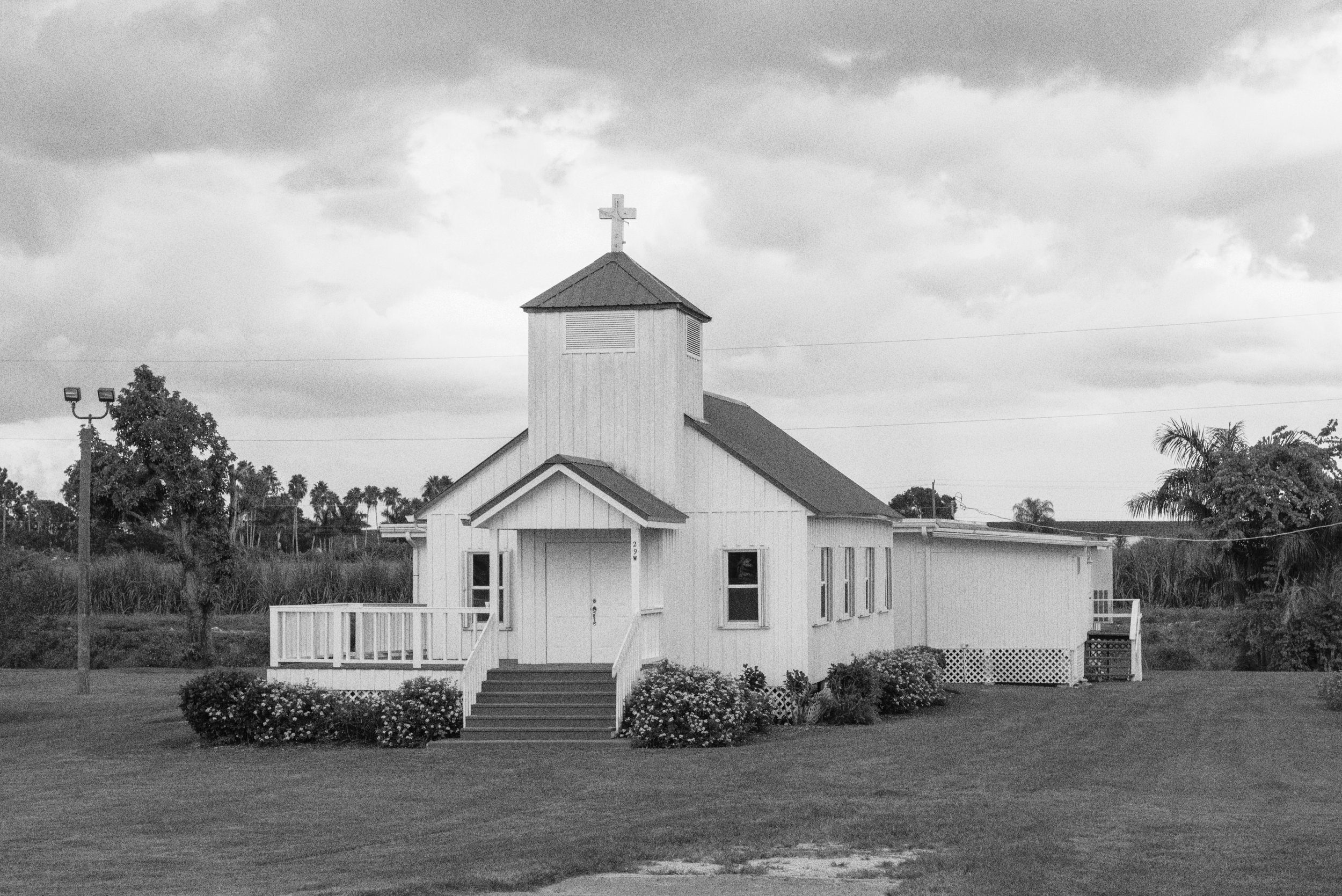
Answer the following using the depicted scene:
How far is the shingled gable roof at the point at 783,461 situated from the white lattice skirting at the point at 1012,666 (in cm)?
394

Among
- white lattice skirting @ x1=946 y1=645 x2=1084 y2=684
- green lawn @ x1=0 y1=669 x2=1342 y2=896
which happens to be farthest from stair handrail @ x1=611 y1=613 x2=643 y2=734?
white lattice skirting @ x1=946 y1=645 x2=1084 y2=684

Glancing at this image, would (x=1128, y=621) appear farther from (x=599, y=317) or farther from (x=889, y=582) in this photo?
(x=599, y=317)

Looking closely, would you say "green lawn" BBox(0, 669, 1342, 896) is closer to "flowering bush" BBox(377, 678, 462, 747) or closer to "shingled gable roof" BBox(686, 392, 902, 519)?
"flowering bush" BBox(377, 678, 462, 747)

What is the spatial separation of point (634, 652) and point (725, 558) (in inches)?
124

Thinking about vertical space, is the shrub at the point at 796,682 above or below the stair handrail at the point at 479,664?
below

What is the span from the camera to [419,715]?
22609 mm

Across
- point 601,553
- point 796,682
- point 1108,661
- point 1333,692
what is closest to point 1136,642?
point 1108,661

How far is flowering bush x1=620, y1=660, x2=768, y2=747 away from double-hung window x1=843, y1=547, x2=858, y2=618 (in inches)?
233

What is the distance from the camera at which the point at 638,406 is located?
2561cm

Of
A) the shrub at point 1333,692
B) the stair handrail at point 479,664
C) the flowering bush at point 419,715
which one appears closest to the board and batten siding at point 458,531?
the stair handrail at point 479,664

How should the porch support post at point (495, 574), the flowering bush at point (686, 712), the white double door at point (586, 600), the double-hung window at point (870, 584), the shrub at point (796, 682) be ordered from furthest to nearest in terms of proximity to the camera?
the double-hung window at point (870, 584) < the shrub at point (796, 682) < the white double door at point (586, 600) < the porch support post at point (495, 574) < the flowering bush at point (686, 712)

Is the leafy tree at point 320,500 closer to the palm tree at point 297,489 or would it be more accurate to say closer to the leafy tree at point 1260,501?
the palm tree at point 297,489

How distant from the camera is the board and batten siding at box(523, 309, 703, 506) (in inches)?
1005

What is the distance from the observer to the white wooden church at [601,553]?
23688mm
